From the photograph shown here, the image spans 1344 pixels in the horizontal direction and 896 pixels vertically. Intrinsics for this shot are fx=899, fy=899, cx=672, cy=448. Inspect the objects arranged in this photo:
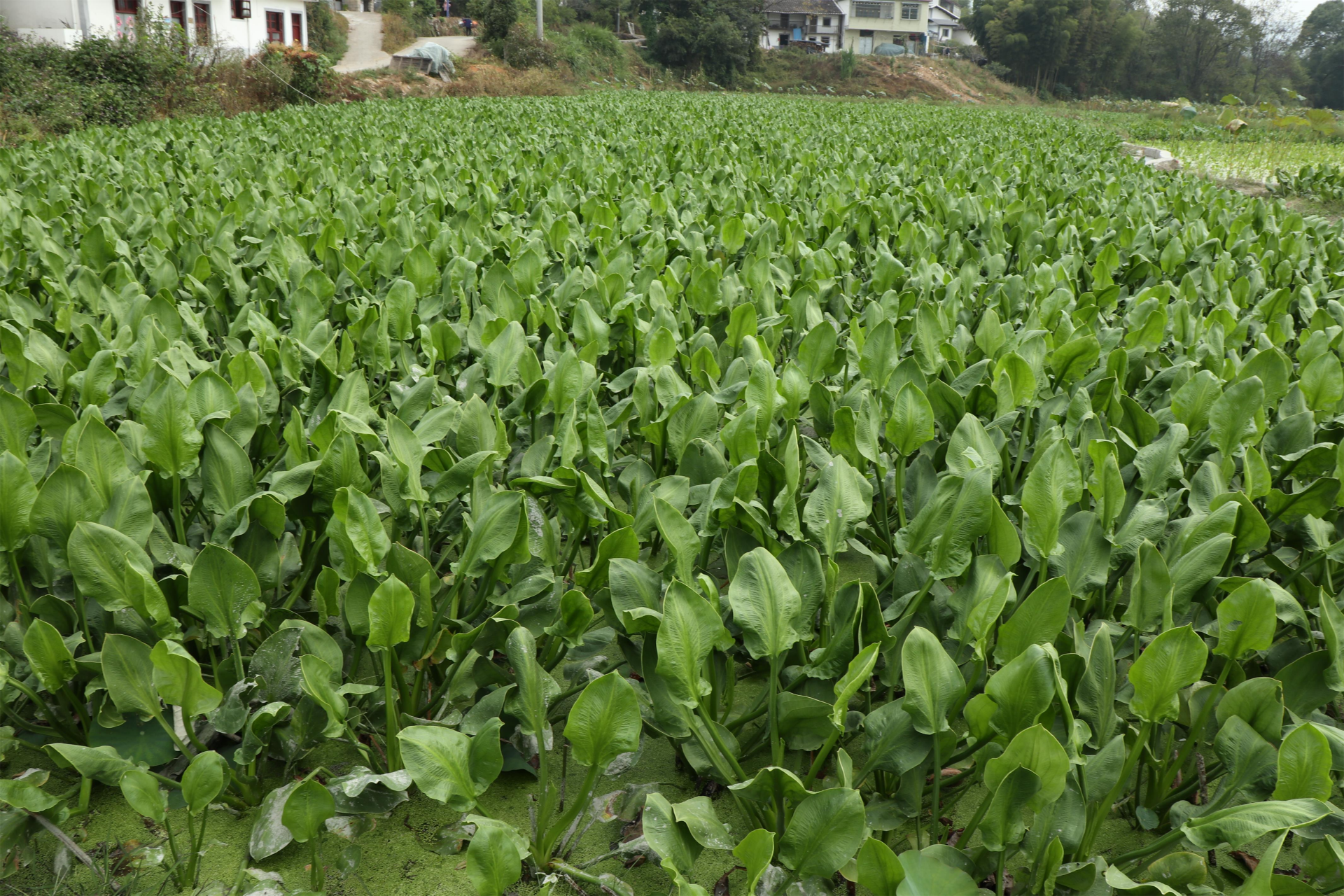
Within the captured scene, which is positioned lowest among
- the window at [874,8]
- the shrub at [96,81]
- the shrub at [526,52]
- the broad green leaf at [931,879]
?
the broad green leaf at [931,879]

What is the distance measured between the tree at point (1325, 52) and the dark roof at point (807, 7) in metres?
38.5

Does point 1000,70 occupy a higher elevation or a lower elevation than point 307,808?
higher

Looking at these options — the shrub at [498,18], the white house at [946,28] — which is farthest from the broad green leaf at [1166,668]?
the white house at [946,28]

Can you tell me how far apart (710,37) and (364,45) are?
61.7 feet

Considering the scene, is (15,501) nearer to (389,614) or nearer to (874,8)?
(389,614)

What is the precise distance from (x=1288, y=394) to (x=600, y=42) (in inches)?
1965

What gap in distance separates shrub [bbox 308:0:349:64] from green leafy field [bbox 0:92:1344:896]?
43.8 m

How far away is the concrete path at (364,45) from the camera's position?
38.8 meters

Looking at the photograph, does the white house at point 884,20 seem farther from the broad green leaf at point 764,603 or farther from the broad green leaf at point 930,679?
the broad green leaf at point 930,679

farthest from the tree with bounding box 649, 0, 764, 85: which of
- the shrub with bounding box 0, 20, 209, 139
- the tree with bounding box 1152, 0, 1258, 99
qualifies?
the tree with bounding box 1152, 0, 1258, 99

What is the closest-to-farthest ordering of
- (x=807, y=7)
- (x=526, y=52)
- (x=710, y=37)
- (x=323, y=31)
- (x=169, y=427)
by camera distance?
(x=169, y=427)
(x=526, y=52)
(x=323, y=31)
(x=710, y=37)
(x=807, y=7)

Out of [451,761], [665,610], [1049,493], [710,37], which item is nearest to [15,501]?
[451,761]

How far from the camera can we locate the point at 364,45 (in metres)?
44.4

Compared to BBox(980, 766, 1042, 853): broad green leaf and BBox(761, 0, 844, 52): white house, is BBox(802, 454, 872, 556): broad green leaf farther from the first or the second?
BBox(761, 0, 844, 52): white house
